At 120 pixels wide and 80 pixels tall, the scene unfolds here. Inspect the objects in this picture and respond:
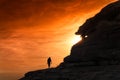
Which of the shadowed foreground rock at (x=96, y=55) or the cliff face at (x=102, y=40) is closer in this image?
the shadowed foreground rock at (x=96, y=55)

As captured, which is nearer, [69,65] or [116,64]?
[116,64]

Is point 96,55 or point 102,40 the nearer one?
point 96,55

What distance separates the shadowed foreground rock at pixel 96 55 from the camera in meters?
80.8

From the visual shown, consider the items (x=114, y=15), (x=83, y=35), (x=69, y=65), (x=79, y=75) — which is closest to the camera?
(x=79, y=75)

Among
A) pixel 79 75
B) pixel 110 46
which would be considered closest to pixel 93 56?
pixel 110 46

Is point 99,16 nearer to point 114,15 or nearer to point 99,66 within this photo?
point 114,15

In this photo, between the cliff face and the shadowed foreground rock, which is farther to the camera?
the cliff face

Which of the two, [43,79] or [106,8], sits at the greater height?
[106,8]

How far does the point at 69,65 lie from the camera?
9181 cm

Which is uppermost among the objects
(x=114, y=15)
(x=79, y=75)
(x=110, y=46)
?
(x=114, y=15)

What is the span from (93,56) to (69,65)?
6.30 meters

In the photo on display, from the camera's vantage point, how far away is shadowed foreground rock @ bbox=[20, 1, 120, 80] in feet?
265

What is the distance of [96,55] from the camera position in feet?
296

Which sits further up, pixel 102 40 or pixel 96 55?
pixel 102 40
